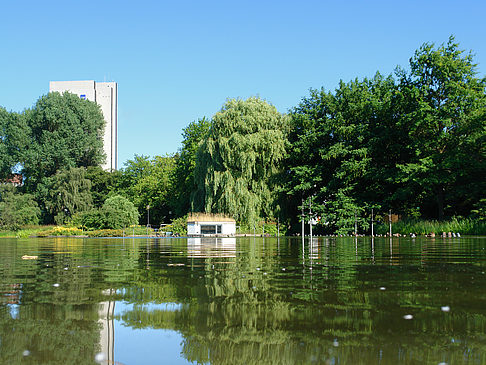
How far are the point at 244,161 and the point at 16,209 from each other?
40.7 meters

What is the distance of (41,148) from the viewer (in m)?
72.6

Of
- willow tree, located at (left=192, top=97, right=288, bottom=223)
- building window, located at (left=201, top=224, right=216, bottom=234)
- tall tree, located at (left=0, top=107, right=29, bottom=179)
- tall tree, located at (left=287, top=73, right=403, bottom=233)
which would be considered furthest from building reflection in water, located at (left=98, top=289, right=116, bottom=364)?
tall tree, located at (left=0, top=107, right=29, bottom=179)

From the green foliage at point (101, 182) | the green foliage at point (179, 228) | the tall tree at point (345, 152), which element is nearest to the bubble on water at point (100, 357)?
the tall tree at point (345, 152)

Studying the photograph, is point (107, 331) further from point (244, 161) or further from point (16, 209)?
point (16, 209)

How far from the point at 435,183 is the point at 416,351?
123ft

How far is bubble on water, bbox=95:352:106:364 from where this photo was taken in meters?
2.88

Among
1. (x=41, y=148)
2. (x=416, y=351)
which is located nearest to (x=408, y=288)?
(x=416, y=351)

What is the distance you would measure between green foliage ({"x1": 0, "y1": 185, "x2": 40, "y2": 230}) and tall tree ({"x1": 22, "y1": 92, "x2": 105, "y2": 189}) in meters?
4.21

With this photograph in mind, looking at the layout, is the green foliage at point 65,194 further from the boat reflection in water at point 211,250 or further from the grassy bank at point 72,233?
the boat reflection in water at point 211,250

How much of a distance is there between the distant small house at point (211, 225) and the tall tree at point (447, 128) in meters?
15.3

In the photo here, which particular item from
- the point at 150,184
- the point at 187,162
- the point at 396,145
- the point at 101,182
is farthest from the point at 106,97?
the point at 396,145

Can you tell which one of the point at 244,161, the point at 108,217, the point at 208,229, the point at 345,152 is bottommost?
the point at 208,229

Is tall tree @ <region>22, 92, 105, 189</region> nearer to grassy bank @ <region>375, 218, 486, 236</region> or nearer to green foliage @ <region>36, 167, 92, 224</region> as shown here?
green foliage @ <region>36, 167, 92, 224</region>

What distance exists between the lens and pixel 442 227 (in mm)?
33688
